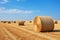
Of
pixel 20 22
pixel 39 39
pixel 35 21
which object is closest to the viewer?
pixel 39 39

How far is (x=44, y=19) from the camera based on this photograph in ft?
61.3

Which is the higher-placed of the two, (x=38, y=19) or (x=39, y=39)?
(x=38, y=19)

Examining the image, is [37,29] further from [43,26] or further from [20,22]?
[20,22]

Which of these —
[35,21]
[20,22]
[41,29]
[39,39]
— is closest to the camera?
[39,39]

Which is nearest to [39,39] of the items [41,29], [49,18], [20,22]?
[41,29]

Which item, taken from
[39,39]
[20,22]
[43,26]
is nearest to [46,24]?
[43,26]

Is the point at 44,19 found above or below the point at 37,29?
above

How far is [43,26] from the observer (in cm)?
1830

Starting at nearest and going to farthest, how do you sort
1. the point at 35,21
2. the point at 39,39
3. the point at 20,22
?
the point at 39,39
the point at 35,21
the point at 20,22

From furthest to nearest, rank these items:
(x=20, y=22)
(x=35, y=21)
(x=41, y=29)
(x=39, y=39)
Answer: (x=20, y=22) → (x=35, y=21) → (x=41, y=29) → (x=39, y=39)

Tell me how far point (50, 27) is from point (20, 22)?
21.0 m

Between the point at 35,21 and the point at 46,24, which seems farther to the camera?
the point at 35,21

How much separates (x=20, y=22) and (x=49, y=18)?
67.6 ft

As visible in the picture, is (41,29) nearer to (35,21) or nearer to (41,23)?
(41,23)
